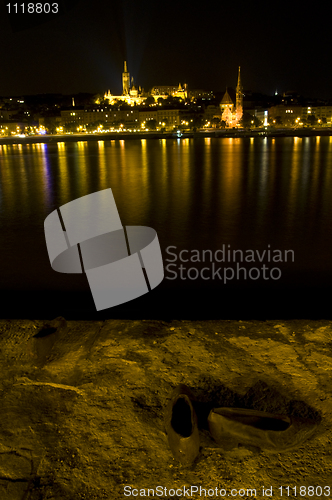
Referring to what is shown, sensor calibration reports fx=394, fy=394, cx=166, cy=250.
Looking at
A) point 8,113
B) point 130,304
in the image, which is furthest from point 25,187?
point 8,113

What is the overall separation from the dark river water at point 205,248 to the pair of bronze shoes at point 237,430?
1.62 m

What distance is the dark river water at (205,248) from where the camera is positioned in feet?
11.6

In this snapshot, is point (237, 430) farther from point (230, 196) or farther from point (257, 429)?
point (230, 196)

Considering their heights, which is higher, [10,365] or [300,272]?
[10,365]

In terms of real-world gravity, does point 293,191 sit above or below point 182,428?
below

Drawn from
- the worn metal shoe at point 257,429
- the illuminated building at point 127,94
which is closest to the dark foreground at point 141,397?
the worn metal shoe at point 257,429

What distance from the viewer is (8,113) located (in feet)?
269

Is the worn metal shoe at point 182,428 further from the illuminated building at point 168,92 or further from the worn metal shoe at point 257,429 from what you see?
the illuminated building at point 168,92

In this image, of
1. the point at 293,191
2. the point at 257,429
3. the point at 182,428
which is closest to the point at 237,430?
the point at 257,429

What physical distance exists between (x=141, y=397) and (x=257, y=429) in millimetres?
600

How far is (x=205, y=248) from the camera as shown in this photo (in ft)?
17.5

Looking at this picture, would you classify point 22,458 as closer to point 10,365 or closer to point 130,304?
point 10,365

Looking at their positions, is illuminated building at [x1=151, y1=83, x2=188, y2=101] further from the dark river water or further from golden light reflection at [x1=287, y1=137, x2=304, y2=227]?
the dark river water

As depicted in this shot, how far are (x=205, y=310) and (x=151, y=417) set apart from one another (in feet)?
5.47
